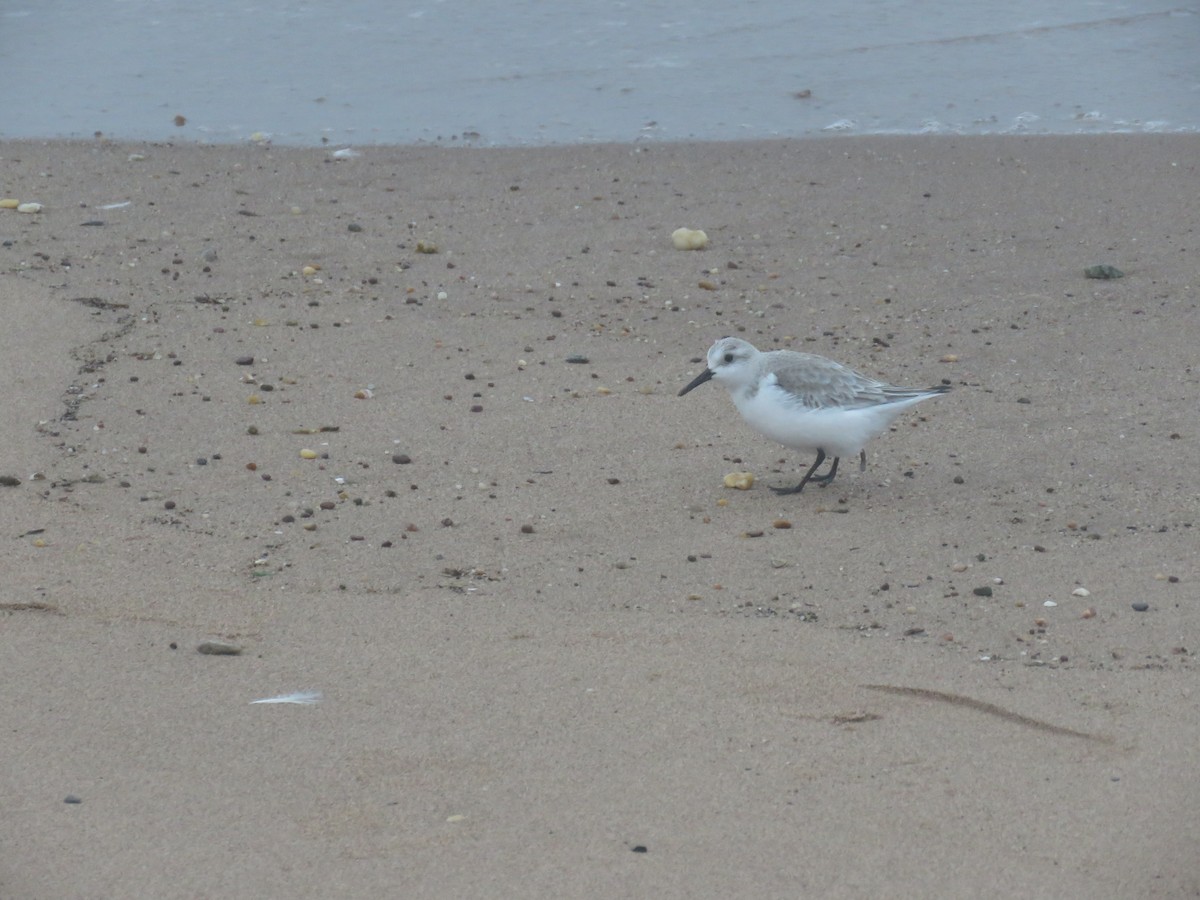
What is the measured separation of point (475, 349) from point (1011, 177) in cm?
457

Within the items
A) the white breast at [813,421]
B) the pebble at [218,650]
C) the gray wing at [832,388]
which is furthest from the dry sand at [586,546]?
the gray wing at [832,388]

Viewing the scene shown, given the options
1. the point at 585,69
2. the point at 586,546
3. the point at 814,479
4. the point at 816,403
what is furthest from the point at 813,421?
the point at 585,69

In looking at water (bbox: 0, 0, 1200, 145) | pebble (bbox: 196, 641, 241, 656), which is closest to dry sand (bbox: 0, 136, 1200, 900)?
pebble (bbox: 196, 641, 241, 656)

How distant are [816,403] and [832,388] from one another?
106mm

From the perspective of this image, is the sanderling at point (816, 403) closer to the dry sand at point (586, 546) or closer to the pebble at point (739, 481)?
the pebble at point (739, 481)

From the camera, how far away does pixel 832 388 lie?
618 centimetres

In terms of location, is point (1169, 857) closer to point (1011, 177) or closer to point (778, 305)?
point (778, 305)

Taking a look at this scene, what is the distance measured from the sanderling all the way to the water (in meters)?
5.84

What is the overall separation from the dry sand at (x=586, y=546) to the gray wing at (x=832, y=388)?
1.31 feet

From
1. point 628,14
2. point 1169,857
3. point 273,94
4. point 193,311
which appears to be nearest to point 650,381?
point 193,311

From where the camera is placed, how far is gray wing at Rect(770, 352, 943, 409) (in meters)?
6.15

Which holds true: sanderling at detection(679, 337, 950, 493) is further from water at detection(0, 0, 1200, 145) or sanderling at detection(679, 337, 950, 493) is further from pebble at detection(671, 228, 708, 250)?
water at detection(0, 0, 1200, 145)

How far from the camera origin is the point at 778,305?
333 inches

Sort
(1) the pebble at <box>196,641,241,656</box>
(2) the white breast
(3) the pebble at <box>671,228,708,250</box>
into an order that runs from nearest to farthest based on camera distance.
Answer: (1) the pebble at <box>196,641,241,656</box> → (2) the white breast → (3) the pebble at <box>671,228,708,250</box>
